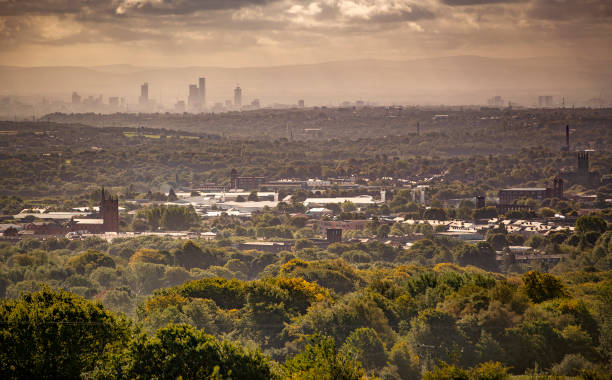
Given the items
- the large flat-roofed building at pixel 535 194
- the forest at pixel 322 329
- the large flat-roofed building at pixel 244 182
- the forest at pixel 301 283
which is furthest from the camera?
the large flat-roofed building at pixel 244 182

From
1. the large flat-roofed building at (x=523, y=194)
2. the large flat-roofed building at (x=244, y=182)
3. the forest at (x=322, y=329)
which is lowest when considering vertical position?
the large flat-roofed building at (x=244, y=182)

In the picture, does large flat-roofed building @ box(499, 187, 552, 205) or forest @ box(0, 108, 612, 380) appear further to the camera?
large flat-roofed building @ box(499, 187, 552, 205)

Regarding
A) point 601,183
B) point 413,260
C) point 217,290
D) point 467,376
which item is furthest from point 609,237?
point 601,183

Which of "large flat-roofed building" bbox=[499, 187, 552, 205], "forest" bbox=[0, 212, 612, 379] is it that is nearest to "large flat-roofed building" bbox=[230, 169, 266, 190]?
"large flat-roofed building" bbox=[499, 187, 552, 205]

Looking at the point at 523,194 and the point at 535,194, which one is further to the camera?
the point at 535,194

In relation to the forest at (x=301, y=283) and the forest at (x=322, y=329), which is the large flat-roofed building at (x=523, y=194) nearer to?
the forest at (x=301, y=283)

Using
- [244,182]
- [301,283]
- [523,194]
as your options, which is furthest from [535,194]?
[301,283]

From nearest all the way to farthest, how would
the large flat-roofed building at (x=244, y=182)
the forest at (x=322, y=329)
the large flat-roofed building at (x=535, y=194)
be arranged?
the forest at (x=322, y=329)
the large flat-roofed building at (x=535, y=194)
the large flat-roofed building at (x=244, y=182)

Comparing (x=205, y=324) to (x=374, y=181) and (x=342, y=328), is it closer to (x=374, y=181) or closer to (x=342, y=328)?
(x=342, y=328)

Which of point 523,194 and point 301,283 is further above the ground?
point 301,283

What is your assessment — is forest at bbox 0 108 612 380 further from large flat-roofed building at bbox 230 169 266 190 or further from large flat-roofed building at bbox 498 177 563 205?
large flat-roofed building at bbox 230 169 266 190

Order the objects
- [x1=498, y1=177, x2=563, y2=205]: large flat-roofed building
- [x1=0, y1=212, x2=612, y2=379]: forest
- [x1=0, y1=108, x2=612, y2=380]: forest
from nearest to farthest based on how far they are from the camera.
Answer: [x1=0, y1=212, x2=612, y2=379]: forest < [x1=0, y1=108, x2=612, y2=380]: forest < [x1=498, y1=177, x2=563, y2=205]: large flat-roofed building

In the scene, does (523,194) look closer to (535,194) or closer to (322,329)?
(535,194)

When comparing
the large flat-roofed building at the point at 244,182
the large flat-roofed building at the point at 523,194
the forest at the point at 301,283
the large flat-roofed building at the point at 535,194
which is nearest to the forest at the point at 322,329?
the forest at the point at 301,283
